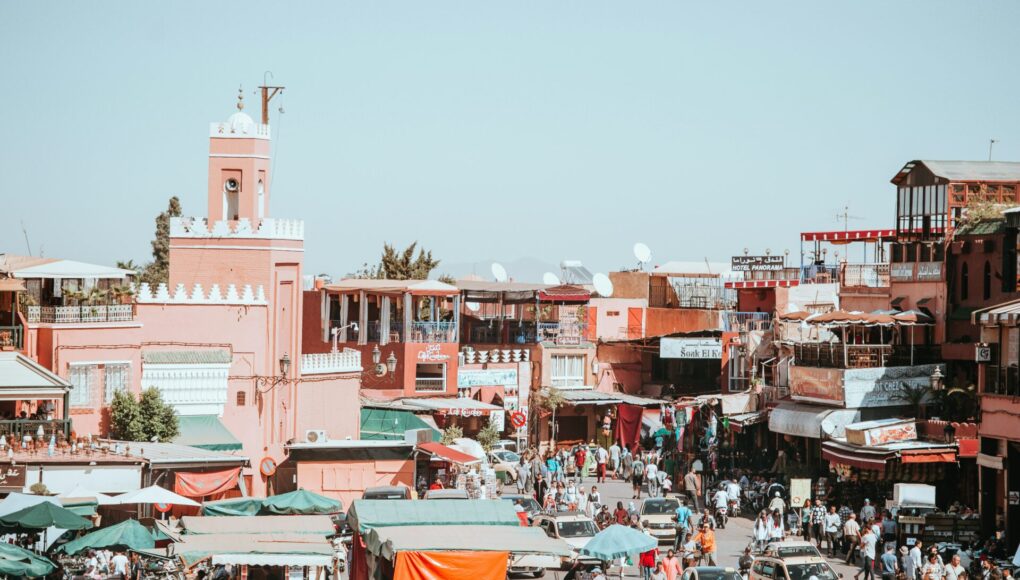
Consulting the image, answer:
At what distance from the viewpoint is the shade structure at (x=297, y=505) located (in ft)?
105

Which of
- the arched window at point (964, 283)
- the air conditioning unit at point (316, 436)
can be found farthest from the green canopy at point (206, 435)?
the arched window at point (964, 283)

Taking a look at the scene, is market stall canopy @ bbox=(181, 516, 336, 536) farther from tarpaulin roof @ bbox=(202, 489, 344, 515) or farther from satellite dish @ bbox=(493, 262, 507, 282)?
satellite dish @ bbox=(493, 262, 507, 282)

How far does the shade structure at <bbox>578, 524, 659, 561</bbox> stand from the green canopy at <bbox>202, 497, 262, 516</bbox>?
279 inches

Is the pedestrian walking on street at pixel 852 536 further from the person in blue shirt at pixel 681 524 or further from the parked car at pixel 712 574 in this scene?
the parked car at pixel 712 574

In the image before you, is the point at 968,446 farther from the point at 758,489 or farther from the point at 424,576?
the point at 424,576

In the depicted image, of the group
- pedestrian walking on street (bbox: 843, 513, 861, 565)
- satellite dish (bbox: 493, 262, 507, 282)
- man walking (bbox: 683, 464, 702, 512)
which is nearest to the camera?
pedestrian walking on street (bbox: 843, 513, 861, 565)

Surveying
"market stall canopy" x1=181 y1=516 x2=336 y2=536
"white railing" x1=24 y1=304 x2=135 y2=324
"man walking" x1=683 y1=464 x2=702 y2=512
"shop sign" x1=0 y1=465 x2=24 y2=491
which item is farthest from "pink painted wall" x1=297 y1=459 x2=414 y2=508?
"market stall canopy" x1=181 y1=516 x2=336 y2=536

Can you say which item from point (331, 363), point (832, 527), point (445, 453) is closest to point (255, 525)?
point (832, 527)

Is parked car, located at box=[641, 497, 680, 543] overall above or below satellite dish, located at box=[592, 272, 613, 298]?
below

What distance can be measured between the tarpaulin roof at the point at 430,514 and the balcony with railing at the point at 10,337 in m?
11.9

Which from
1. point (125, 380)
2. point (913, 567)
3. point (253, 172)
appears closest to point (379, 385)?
point (253, 172)

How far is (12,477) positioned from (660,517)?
13.6m

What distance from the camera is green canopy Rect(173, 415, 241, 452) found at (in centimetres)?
3938

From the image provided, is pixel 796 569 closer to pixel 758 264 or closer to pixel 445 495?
pixel 445 495
